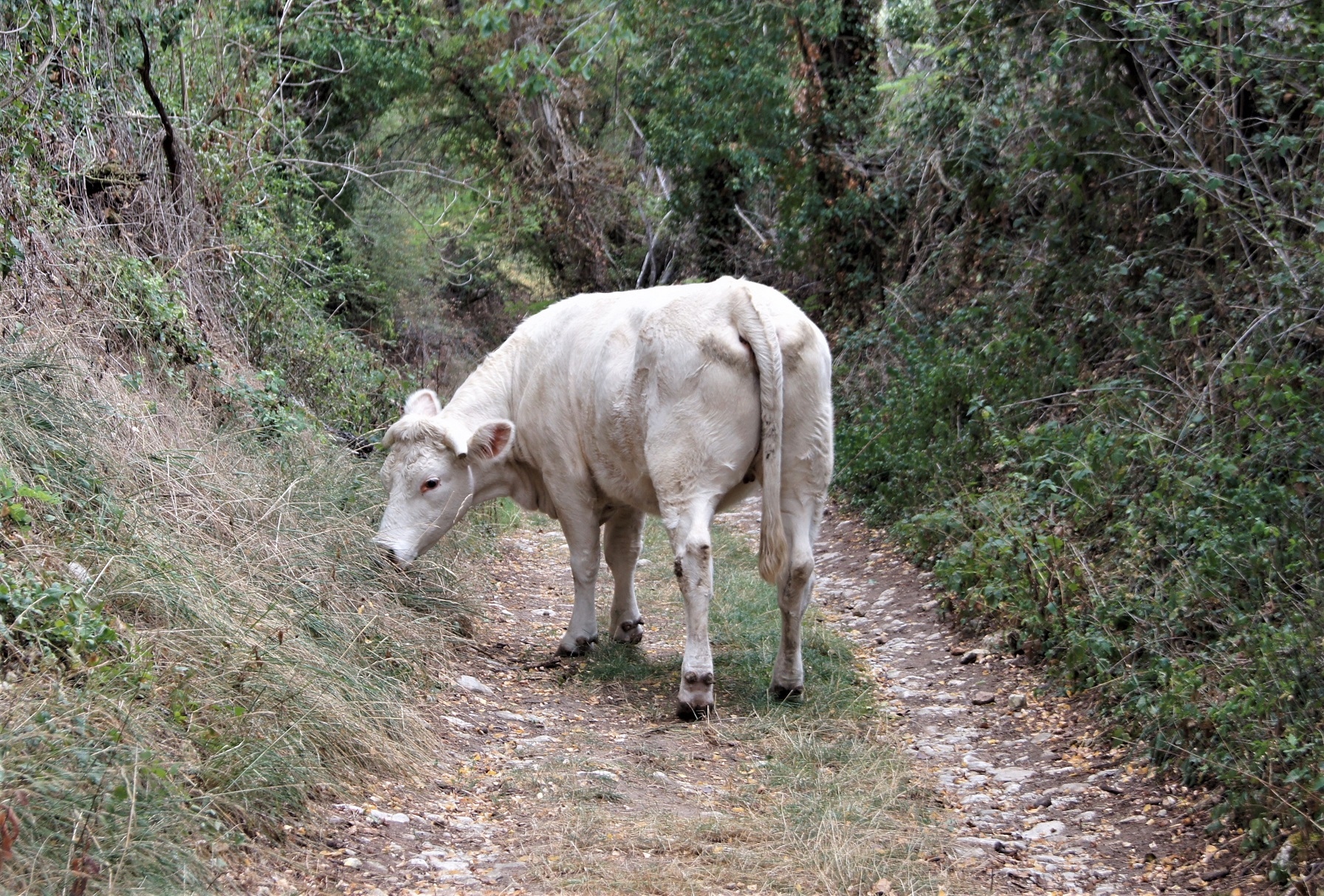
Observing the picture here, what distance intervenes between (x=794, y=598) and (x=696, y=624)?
54 cm

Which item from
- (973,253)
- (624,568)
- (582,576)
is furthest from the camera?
(973,253)

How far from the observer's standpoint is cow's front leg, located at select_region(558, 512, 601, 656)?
6871 mm

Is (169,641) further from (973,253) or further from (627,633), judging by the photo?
(973,253)

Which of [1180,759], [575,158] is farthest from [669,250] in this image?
[1180,759]

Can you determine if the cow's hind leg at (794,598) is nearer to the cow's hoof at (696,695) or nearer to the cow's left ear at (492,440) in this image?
the cow's hoof at (696,695)

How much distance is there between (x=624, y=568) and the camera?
711cm

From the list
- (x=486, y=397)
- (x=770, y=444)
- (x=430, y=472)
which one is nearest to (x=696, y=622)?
(x=770, y=444)

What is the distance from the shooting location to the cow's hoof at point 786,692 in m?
6.02

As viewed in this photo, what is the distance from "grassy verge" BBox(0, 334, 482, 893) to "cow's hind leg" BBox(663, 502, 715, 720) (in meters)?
1.38

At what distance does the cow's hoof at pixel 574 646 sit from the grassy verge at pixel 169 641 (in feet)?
2.22

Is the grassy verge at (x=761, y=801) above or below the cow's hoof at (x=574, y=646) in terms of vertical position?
above

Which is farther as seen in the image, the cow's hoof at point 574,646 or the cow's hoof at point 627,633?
the cow's hoof at point 627,633

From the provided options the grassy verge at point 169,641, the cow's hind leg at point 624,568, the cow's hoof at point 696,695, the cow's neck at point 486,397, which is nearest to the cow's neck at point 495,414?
the cow's neck at point 486,397

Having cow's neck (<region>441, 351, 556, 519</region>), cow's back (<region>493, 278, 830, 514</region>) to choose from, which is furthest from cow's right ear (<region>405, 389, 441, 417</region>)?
cow's back (<region>493, 278, 830, 514</region>)
